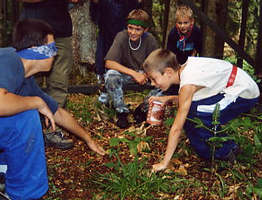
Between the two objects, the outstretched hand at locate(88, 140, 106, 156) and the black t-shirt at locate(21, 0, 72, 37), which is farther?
the black t-shirt at locate(21, 0, 72, 37)

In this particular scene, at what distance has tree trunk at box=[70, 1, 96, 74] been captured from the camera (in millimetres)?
6152

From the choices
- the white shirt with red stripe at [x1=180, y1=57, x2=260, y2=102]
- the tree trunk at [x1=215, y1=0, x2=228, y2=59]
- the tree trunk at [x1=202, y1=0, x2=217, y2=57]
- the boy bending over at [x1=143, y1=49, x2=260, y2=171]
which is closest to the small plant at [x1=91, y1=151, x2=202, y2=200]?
the boy bending over at [x1=143, y1=49, x2=260, y2=171]

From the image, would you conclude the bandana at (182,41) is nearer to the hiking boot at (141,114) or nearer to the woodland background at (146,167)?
the woodland background at (146,167)

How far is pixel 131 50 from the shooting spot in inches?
176

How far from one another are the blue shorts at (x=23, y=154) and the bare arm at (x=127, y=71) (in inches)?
68.4

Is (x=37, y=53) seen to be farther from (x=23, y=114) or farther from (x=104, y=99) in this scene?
(x=104, y=99)

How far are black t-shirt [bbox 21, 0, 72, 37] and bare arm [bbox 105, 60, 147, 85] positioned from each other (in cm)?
65

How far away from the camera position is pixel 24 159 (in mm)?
2551

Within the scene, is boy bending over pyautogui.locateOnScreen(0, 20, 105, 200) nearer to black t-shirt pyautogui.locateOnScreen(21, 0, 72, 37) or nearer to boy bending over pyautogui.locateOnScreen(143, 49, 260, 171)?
boy bending over pyautogui.locateOnScreen(143, 49, 260, 171)

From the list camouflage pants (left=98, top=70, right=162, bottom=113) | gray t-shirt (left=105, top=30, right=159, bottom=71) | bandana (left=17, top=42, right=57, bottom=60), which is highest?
bandana (left=17, top=42, right=57, bottom=60)

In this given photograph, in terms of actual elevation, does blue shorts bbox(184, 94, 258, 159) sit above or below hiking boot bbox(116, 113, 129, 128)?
above

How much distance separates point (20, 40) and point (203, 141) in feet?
5.63

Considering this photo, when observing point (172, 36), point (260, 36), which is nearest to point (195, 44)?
point (172, 36)

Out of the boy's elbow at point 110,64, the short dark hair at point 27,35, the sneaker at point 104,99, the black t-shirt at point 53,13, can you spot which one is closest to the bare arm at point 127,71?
the boy's elbow at point 110,64
